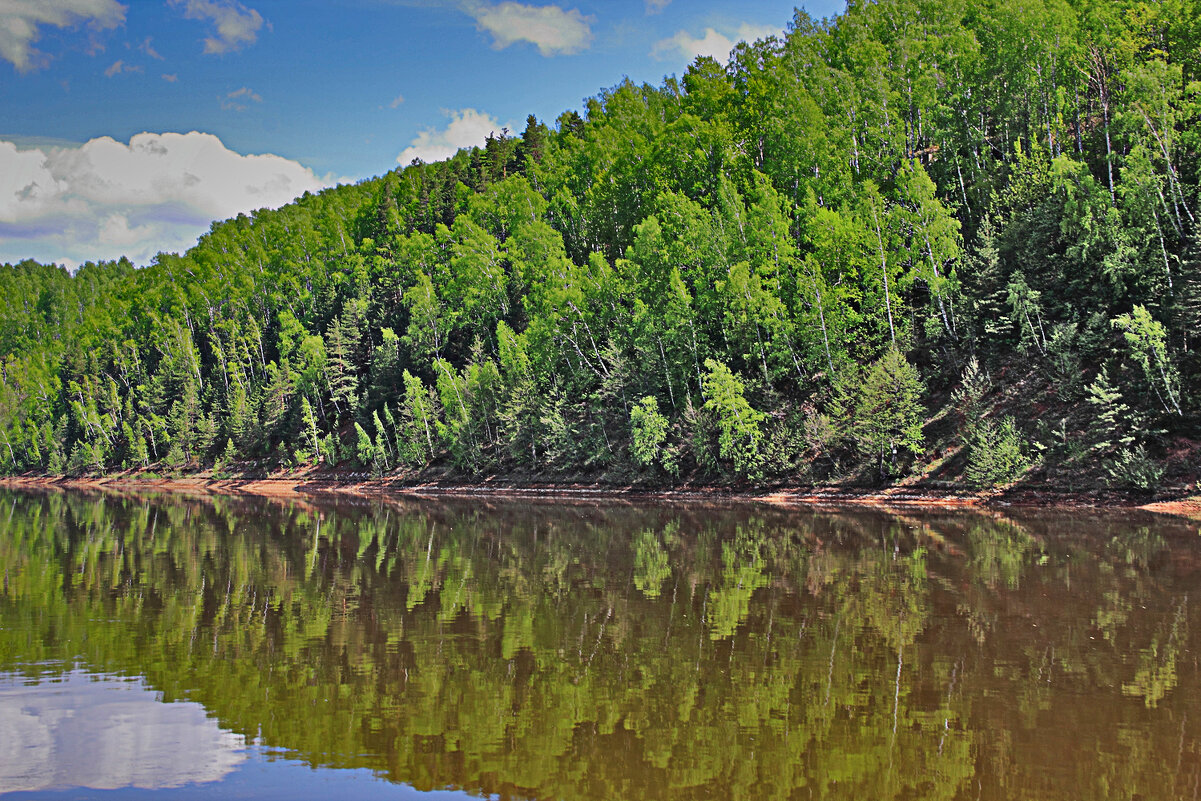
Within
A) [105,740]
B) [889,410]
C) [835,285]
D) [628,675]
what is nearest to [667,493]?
[889,410]

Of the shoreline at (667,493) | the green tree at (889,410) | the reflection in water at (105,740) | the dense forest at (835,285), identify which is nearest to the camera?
the reflection in water at (105,740)

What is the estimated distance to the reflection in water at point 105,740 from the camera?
9.73 meters

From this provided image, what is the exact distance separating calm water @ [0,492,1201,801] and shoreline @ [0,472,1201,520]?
7.02 metres

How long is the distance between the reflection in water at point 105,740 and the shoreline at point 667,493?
31074 millimetres

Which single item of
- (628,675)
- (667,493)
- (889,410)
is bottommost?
(628,675)

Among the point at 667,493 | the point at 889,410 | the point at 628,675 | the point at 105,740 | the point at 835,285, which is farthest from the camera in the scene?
the point at 667,493

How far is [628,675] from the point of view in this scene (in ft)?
41.8

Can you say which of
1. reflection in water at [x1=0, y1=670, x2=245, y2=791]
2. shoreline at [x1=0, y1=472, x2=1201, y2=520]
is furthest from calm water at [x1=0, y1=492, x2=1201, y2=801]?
shoreline at [x1=0, y1=472, x2=1201, y2=520]

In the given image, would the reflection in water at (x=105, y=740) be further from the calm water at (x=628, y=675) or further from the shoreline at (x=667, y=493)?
the shoreline at (x=667, y=493)

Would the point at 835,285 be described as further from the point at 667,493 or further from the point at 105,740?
the point at 105,740

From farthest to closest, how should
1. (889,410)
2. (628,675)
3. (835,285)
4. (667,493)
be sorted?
(667,493)
(835,285)
(889,410)
(628,675)

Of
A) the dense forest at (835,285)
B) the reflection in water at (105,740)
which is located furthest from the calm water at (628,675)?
the dense forest at (835,285)

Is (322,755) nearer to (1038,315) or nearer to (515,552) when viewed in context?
(515,552)

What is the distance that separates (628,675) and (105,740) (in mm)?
7286
